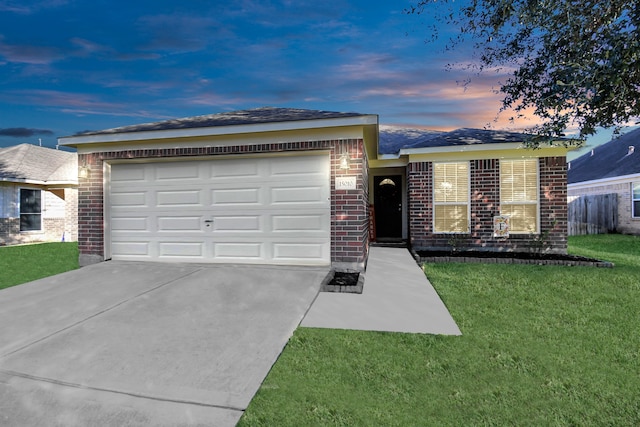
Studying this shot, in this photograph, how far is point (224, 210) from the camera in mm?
6953

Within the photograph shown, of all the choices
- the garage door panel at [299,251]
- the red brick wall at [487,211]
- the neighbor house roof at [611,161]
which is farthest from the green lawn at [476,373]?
the neighbor house roof at [611,161]

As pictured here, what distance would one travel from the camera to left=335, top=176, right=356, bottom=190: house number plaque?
6266 millimetres

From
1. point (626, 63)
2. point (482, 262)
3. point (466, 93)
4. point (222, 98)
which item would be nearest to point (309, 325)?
point (482, 262)

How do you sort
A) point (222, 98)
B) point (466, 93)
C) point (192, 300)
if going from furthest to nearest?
1. point (222, 98)
2. point (466, 93)
3. point (192, 300)

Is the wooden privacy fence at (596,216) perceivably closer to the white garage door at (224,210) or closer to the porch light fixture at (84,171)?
the white garage door at (224,210)

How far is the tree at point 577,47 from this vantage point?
19.7 feet

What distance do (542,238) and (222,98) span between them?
562 inches

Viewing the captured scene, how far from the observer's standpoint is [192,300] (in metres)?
4.64

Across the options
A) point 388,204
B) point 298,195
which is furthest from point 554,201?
point 298,195

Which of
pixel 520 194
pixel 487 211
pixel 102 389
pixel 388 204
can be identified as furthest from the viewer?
pixel 388 204

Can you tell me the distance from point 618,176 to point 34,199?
27.1 m

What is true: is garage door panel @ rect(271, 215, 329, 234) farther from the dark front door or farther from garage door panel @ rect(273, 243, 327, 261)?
the dark front door

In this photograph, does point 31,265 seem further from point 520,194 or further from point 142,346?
point 520,194

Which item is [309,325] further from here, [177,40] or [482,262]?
[177,40]
